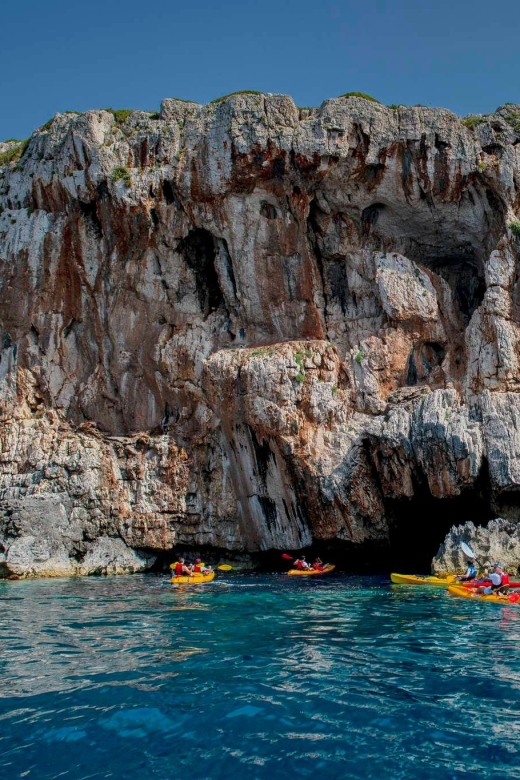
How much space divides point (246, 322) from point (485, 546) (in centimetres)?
1454

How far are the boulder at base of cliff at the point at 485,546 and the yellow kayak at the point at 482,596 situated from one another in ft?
10.5

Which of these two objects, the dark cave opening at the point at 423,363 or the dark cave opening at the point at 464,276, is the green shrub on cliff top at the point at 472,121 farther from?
the dark cave opening at the point at 423,363

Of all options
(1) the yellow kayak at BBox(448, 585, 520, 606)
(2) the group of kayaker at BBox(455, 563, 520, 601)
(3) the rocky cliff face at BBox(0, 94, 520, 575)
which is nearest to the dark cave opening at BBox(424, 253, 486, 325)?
(3) the rocky cliff face at BBox(0, 94, 520, 575)

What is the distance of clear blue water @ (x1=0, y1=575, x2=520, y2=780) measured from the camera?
7723 millimetres

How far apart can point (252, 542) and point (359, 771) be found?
23.7 metres

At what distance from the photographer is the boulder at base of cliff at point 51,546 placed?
28.9m

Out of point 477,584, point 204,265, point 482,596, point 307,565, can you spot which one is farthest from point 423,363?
point 482,596

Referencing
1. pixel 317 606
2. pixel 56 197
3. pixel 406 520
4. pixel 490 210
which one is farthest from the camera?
pixel 56 197

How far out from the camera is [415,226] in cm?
3180

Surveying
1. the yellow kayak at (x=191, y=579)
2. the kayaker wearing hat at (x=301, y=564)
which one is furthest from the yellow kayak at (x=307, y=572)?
the yellow kayak at (x=191, y=579)

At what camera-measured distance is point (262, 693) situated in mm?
10141

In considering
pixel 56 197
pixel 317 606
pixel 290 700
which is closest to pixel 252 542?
pixel 317 606

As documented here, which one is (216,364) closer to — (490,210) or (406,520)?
(406,520)

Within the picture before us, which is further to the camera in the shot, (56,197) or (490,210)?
(56,197)
